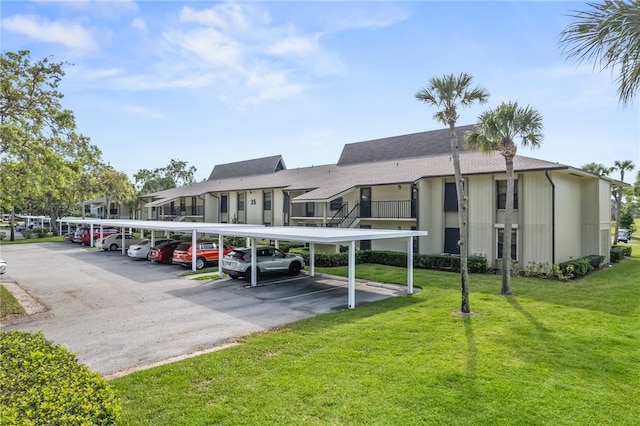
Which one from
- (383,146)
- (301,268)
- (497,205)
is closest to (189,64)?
(301,268)

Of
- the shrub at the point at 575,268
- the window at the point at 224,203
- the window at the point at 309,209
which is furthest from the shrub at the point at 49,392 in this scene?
the window at the point at 224,203

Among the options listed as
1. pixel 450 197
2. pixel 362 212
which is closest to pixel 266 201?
pixel 362 212

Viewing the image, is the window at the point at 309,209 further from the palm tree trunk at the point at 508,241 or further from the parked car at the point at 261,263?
the palm tree trunk at the point at 508,241

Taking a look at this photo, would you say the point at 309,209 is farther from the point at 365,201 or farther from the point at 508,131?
the point at 508,131

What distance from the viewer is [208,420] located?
17.7 ft

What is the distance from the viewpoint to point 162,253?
74.5 feet

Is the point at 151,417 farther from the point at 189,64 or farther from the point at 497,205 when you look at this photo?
the point at 497,205

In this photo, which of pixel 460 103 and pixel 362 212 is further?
pixel 362 212

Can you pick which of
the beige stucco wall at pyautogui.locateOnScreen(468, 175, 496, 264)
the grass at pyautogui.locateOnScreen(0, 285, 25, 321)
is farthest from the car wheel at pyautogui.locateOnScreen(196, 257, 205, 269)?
the beige stucco wall at pyautogui.locateOnScreen(468, 175, 496, 264)

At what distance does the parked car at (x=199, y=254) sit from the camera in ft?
68.4

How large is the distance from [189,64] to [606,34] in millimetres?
12250

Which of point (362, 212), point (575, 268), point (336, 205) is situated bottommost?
point (575, 268)

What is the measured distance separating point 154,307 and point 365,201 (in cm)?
1538

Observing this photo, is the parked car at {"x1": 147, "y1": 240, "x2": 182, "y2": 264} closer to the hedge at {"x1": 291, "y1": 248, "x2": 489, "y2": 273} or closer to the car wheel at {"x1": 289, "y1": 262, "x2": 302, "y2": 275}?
the hedge at {"x1": 291, "y1": 248, "x2": 489, "y2": 273}
